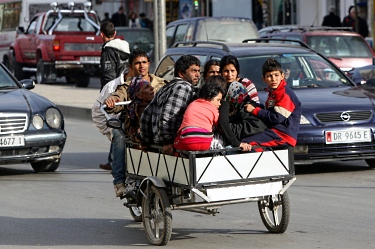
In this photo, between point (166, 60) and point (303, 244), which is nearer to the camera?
point (303, 244)

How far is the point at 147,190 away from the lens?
25.6ft

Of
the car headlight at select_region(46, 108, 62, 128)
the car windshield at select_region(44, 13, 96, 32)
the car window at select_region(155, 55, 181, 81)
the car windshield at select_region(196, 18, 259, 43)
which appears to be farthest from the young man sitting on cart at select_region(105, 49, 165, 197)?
the car windshield at select_region(44, 13, 96, 32)

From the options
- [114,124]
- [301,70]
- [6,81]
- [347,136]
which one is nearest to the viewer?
[114,124]

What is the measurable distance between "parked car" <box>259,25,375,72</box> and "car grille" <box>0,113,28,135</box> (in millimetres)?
10740

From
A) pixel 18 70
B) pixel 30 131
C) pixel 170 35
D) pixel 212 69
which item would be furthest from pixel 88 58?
pixel 212 69

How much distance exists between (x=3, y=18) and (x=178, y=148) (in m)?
30.0

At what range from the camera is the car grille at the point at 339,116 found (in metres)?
11.5

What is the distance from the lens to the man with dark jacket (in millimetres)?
12273

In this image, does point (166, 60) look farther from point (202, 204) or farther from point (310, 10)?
point (310, 10)

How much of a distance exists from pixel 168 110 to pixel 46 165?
5.17 m

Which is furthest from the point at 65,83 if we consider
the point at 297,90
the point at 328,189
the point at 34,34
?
the point at 328,189

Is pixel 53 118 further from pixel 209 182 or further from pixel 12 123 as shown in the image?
pixel 209 182

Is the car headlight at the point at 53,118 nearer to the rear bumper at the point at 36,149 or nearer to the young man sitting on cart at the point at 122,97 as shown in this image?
the rear bumper at the point at 36,149

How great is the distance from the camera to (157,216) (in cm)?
770
